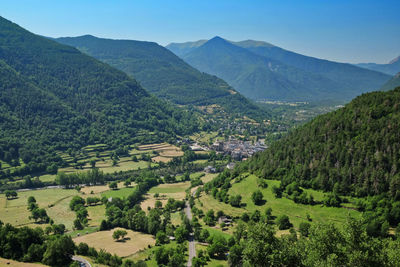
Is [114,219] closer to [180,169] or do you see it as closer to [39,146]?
[180,169]

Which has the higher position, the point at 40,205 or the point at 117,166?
the point at 117,166

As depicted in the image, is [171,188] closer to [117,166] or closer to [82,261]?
[117,166]

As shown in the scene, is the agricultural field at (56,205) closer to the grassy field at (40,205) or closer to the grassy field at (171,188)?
the grassy field at (40,205)

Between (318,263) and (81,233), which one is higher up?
(318,263)

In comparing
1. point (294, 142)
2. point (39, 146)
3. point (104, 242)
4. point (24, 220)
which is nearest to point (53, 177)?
point (39, 146)

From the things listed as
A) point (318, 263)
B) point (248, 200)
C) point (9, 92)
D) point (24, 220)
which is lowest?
point (24, 220)

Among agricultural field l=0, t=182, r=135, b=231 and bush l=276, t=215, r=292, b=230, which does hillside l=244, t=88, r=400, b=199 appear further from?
agricultural field l=0, t=182, r=135, b=231

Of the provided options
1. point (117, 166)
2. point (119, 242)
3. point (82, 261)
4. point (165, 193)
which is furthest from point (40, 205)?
point (117, 166)
